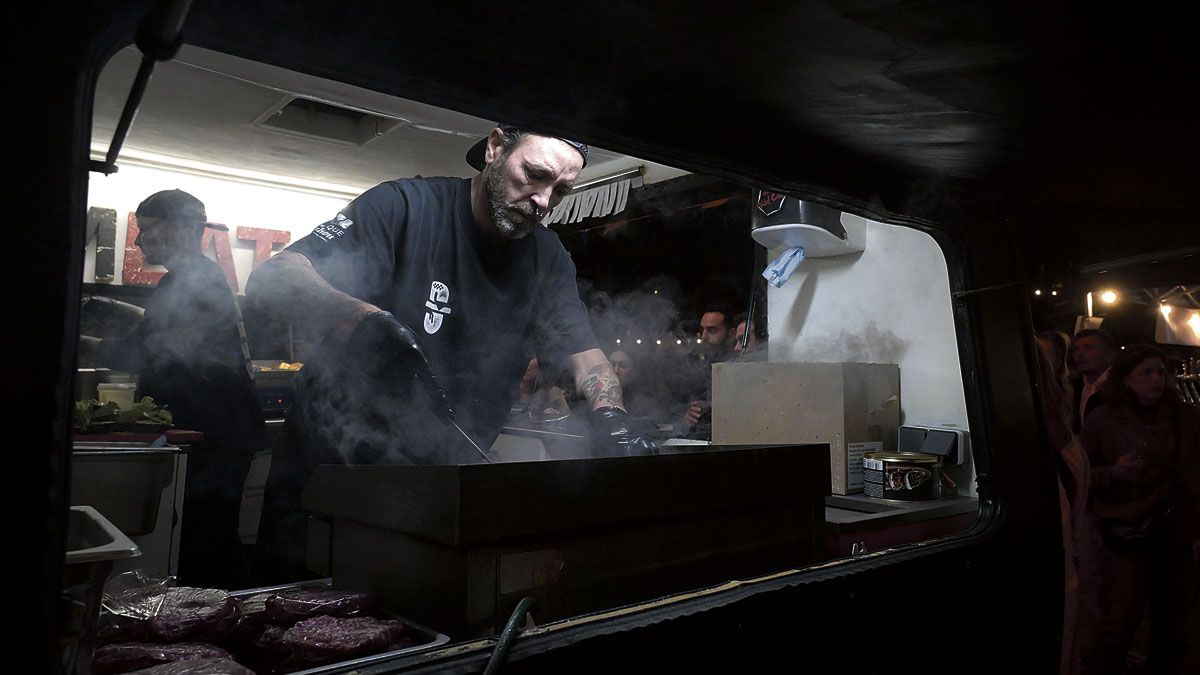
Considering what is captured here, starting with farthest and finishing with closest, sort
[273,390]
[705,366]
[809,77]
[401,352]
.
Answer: [273,390] < [705,366] < [401,352] < [809,77]

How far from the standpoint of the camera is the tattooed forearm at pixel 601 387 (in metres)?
2.86

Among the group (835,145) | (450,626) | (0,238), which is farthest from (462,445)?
(0,238)

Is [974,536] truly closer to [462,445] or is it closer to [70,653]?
[462,445]

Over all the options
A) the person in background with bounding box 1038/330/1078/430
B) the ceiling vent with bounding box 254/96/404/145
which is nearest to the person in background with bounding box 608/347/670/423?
the person in background with bounding box 1038/330/1078/430

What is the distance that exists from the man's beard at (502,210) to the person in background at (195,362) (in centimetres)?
164

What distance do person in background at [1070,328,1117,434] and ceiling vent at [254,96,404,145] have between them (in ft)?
18.8

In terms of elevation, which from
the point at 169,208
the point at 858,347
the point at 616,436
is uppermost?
the point at 169,208

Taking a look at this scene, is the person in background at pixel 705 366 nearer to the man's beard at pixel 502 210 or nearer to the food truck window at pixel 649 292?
the food truck window at pixel 649 292

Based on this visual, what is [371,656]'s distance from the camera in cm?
104

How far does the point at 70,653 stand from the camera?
0.75m

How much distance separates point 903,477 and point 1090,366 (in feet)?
9.34

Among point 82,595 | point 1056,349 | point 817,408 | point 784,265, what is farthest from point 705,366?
point 82,595

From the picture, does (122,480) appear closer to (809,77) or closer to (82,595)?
(82,595)

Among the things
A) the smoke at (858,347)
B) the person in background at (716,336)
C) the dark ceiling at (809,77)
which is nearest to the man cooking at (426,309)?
the dark ceiling at (809,77)
